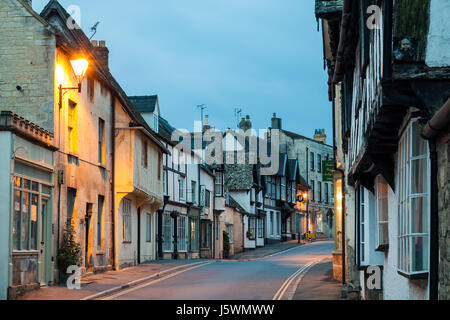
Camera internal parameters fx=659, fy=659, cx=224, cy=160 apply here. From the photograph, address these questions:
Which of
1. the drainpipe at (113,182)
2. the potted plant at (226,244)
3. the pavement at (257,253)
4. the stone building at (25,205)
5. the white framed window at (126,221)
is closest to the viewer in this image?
the stone building at (25,205)

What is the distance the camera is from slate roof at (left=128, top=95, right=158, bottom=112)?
108 ft

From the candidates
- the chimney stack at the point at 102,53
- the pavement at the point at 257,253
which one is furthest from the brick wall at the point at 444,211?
the pavement at the point at 257,253

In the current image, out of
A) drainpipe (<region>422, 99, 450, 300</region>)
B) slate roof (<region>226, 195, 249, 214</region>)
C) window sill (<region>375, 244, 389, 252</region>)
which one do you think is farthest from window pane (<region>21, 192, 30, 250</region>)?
slate roof (<region>226, 195, 249, 214</region>)

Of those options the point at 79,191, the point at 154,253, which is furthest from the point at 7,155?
the point at 154,253

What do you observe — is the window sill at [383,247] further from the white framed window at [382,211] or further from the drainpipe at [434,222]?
the drainpipe at [434,222]

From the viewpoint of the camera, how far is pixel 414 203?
829cm

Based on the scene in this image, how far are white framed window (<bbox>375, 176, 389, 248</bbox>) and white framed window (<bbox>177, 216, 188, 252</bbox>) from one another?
26.7 metres

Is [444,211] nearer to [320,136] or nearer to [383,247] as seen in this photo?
[383,247]

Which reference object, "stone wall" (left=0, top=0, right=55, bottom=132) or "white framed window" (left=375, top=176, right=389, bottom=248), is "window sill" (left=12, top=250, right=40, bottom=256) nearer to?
"stone wall" (left=0, top=0, right=55, bottom=132)

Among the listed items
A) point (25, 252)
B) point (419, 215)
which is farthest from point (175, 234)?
point (419, 215)

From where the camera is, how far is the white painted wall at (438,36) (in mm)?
7820

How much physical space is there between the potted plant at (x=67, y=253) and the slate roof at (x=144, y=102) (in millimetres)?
13517

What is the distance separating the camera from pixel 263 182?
62.3 m

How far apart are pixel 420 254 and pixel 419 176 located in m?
0.97
